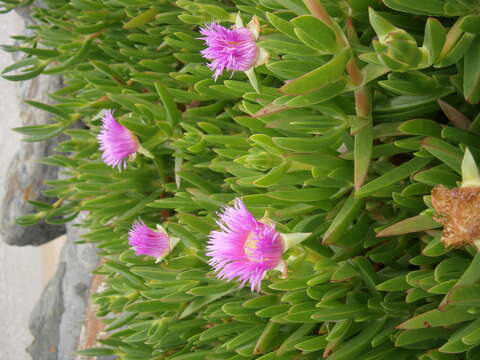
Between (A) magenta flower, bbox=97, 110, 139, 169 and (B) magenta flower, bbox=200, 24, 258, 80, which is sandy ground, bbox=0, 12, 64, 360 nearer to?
(A) magenta flower, bbox=97, 110, 139, 169

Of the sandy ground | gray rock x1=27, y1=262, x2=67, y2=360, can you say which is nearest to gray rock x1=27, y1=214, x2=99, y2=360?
gray rock x1=27, y1=262, x2=67, y2=360

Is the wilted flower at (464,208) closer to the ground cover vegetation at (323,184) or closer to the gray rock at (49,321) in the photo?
the ground cover vegetation at (323,184)

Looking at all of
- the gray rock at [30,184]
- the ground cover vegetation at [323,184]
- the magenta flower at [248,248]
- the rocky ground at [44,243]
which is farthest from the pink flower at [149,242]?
the gray rock at [30,184]

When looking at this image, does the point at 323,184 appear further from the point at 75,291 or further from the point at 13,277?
the point at 13,277

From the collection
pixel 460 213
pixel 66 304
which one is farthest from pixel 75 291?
pixel 460 213

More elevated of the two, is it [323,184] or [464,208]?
[464,208]
